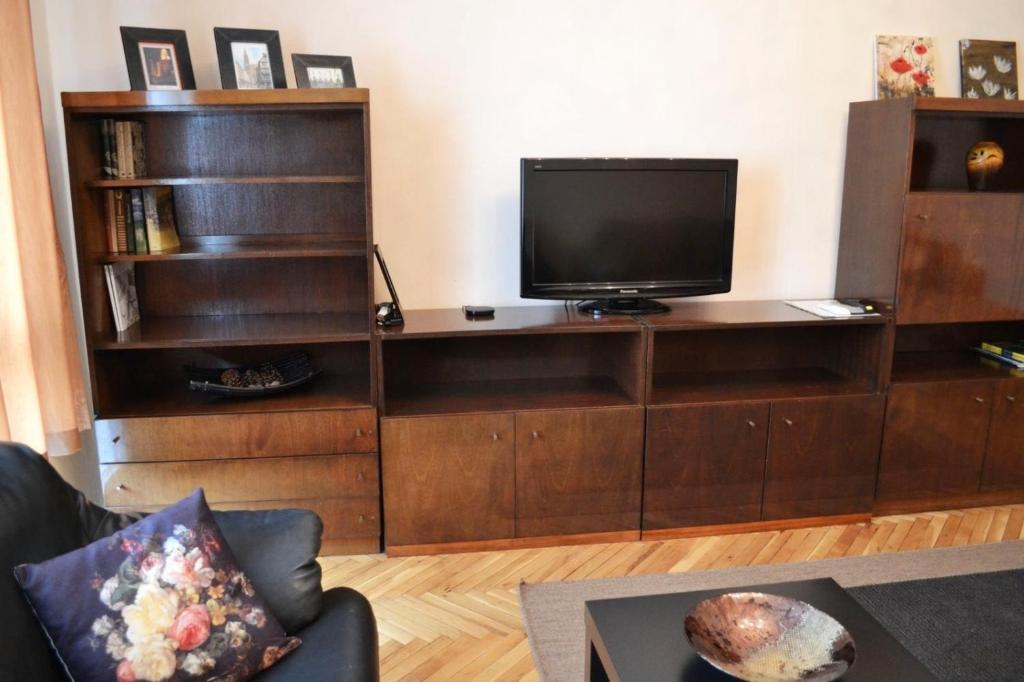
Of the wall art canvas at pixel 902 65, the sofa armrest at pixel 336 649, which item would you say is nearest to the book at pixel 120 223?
the sofa armrest at pixel 336 649

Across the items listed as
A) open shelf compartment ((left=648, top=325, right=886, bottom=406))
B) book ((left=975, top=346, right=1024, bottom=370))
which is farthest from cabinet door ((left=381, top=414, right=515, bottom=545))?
book ((left=975, top=346, right=1024, bottom=370))

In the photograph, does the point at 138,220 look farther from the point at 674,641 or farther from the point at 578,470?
the point at 674,641

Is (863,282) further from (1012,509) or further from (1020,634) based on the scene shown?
(1020,634)

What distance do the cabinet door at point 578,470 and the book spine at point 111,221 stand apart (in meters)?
1.45

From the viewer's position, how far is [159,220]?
267cm

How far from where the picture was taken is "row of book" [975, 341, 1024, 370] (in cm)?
324

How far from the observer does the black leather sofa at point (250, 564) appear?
139 cm

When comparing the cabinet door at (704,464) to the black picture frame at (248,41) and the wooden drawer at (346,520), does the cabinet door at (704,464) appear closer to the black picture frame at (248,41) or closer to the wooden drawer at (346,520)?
the wooden drawer at (346,520)

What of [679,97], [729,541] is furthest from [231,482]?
[679,97]

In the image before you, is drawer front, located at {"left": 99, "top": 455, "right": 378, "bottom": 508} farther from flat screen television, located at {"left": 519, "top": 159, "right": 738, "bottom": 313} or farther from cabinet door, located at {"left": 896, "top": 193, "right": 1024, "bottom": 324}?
cabinet door, located at {"left": 896, "top": 193, "right": 1024, "bottom": 324}

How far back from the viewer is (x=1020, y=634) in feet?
7.75

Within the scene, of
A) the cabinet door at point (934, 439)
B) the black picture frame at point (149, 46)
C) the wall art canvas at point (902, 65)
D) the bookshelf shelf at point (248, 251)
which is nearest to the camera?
the black picture frame at point (149, 46)

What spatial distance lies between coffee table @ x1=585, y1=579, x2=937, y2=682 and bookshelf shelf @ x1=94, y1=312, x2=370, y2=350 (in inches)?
52.4

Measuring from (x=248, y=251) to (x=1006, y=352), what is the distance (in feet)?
9.75
